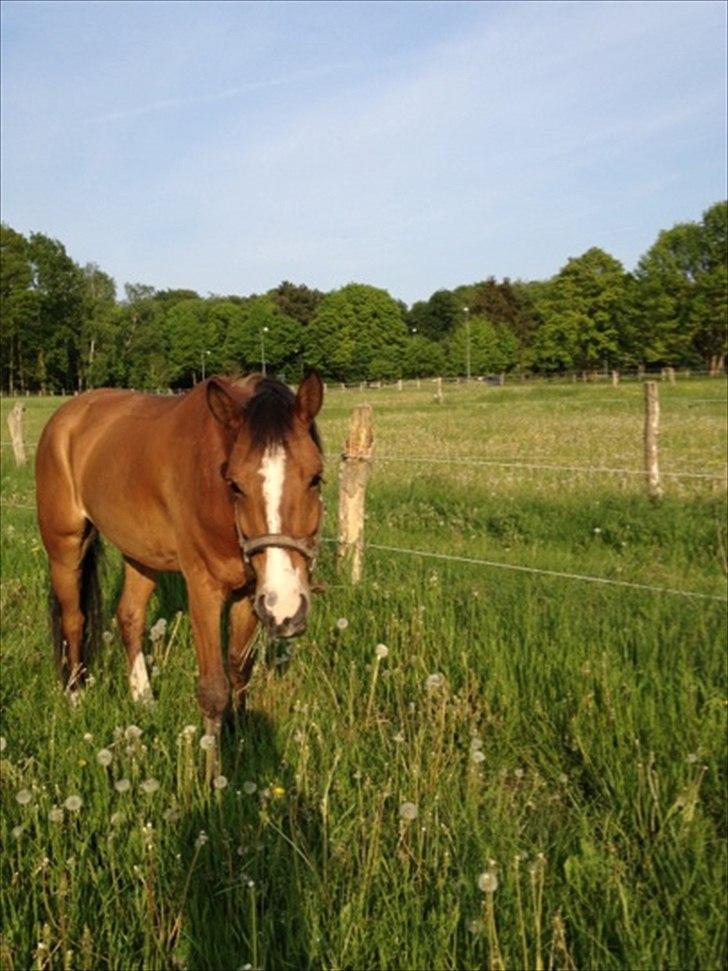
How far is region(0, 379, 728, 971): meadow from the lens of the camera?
2.35 meters

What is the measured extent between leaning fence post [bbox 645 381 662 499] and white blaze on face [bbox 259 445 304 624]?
8.08m

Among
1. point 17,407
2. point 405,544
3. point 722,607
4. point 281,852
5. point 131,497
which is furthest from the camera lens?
point 17,407

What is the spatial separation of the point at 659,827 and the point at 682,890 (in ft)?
1.65

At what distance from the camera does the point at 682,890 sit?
253 centimetres

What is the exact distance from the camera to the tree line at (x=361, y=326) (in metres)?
78.6

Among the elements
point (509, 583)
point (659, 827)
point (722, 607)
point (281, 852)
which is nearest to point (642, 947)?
point (659, 827)

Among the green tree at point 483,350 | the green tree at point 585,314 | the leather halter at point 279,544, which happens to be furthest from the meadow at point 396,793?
the green tree at point 483,350

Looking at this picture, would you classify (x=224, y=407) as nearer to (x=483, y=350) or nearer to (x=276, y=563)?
(x=276, y=563)

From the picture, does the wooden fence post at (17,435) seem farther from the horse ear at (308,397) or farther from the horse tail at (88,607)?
the horse ear at (308,397)

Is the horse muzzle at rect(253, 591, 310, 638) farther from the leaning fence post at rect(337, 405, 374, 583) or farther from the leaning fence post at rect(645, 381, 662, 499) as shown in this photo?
the leaning fence post at rect(645, 381, 662, 499)

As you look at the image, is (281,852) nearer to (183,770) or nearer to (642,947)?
(183,770)

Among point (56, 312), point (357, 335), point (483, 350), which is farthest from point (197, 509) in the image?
point (357, 335)

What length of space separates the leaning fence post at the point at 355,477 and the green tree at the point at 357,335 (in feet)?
295

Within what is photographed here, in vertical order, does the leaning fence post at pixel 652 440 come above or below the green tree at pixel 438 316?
below
